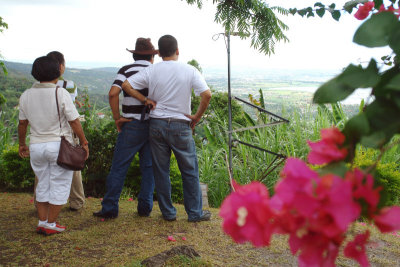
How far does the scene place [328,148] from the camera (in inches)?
23.2

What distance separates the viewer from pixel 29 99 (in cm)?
329

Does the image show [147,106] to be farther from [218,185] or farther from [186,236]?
[218,185]

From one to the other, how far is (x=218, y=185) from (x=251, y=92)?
3.48 metres

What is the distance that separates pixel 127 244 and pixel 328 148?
297 centimetres

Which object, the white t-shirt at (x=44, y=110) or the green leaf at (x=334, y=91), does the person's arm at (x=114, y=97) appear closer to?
the white t-shirt at (x=44, y=110)

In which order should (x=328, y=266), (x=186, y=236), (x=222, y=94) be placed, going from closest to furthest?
(x=328, y=266) → (x=186, y=236) → (x=222, y=94)

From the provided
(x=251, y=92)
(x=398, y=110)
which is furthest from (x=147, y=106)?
(x=251, y=92)

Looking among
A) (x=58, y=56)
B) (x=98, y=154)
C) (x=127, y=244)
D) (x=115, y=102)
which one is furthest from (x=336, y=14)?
(x=98, y=154)

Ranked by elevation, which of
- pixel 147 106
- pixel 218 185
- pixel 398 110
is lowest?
pixel 218 185

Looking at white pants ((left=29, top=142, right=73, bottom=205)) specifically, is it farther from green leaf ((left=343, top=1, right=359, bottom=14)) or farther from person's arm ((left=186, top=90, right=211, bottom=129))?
green leaf ((left=343, top=1, right=359, bottom=14))

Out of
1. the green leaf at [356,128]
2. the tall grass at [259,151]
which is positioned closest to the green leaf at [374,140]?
the green leaf at [356,128]

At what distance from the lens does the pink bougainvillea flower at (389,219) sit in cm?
51

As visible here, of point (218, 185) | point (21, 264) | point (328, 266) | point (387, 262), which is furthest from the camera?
point (218, 185)

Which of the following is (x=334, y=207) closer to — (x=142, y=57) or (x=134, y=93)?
(x=134, y=93)
